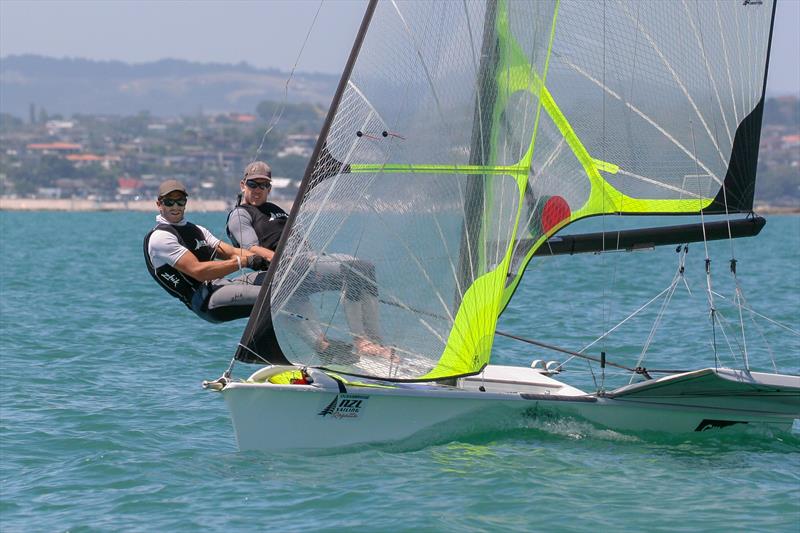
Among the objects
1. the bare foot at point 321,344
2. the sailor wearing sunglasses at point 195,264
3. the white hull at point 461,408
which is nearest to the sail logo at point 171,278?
the sailor wearing sunglasses at point 195,264

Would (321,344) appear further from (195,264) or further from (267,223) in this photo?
(267,223)

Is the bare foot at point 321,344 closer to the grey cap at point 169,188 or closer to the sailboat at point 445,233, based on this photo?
the sailboat at point 445,233

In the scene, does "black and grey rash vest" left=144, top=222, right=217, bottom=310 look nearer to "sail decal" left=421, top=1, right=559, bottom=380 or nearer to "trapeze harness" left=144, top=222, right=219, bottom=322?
"trapeze harness" left=144, top=222, right=219, bottom=322

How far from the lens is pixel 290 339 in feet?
23.5

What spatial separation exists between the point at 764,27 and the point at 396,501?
4.00 metres

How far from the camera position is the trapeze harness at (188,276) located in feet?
25.4

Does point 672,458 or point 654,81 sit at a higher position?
point 654,81

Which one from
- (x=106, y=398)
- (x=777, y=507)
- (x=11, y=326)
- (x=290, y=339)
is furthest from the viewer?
(x=11, y=326)

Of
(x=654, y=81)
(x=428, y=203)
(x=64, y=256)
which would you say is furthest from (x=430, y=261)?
(x=64, y=256)

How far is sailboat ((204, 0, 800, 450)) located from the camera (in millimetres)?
7145

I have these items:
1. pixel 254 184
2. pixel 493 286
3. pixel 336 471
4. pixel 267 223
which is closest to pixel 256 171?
pixel 254 184

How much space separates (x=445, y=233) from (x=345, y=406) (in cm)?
108

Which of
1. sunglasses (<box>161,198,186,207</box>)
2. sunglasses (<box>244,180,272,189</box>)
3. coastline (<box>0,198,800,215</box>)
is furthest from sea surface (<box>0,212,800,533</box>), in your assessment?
coastline (<box>0,198,800,215</box>)

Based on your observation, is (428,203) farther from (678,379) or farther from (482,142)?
(678,379)
